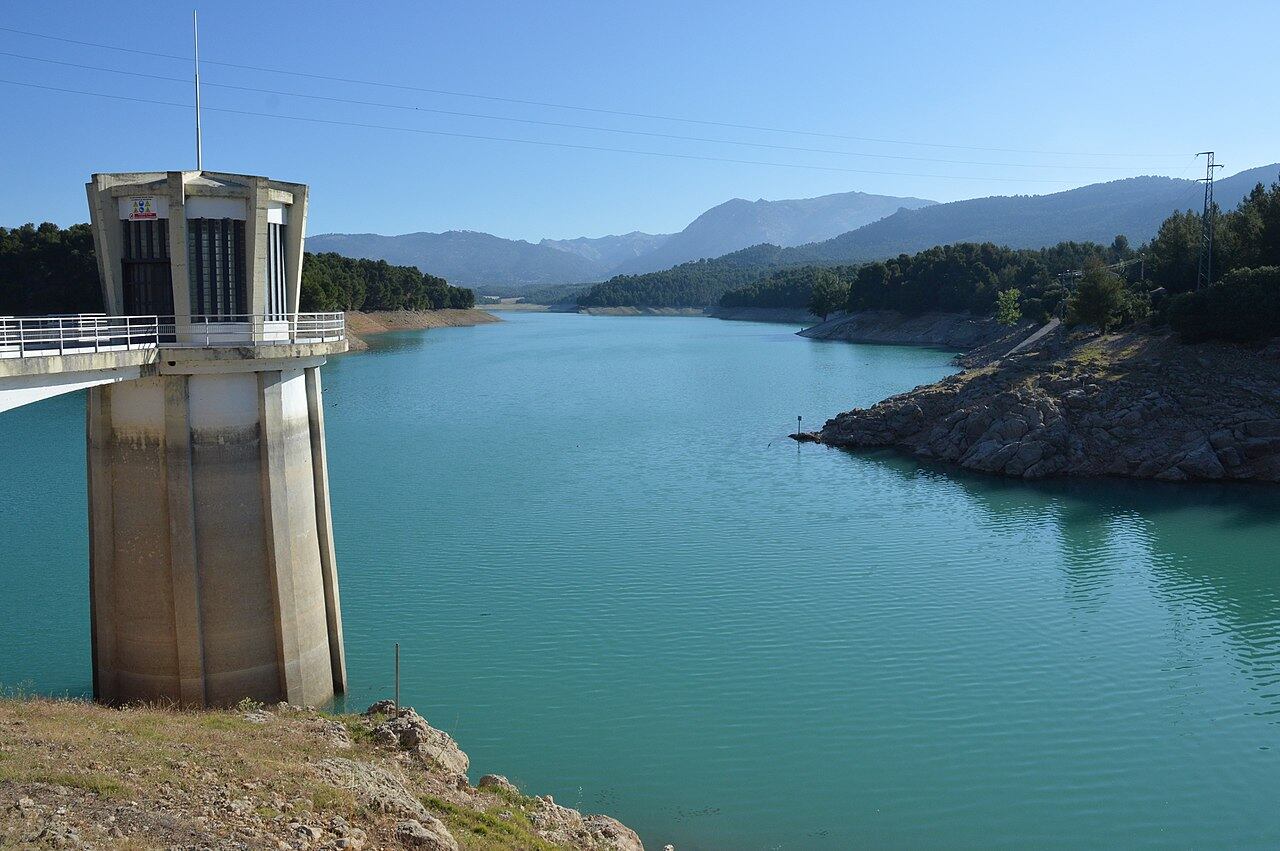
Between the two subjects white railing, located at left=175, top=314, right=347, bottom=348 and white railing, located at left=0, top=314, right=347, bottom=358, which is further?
white railing, located at left=175, top=314, right=347, bottom=348

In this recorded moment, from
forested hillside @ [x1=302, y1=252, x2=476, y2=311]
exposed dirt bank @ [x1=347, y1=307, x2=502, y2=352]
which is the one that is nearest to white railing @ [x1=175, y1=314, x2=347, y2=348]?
forested hillside @ [x1=302, y1=252, x2=476, y2=311]

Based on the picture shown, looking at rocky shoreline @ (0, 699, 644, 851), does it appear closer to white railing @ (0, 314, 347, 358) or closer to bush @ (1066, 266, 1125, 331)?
white railing @ (0, 314, 347, 358)

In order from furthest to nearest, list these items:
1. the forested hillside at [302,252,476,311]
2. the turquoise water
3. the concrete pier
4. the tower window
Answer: the forested hillside at [302,252,476,311]
the tower window
the concrete pier
the turquoise water

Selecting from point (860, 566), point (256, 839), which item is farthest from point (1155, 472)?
point (256, 839)

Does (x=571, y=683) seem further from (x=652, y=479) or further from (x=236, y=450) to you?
(x=652, y=479)

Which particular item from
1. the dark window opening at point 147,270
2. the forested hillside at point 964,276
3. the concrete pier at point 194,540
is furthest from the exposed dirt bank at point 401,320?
the concrete pier at point 194,540

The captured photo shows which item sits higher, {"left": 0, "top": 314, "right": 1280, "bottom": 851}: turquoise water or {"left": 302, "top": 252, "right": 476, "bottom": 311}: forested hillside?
{"left": 302, "top": 252, "right": 476, "bottom": 311}: forested hillside

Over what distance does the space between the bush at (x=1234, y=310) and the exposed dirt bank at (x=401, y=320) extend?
81.5 m

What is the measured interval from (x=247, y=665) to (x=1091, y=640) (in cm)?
1872

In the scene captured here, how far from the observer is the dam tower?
17.1 m

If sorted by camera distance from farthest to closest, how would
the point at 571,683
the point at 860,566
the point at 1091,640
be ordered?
the point at 860,566 → the point at 1091,640 → the point at 571,683

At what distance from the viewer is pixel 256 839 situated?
10.5m

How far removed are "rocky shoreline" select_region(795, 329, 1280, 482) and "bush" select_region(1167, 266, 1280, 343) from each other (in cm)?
90

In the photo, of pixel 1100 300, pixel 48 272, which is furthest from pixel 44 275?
pixel 1100 300
